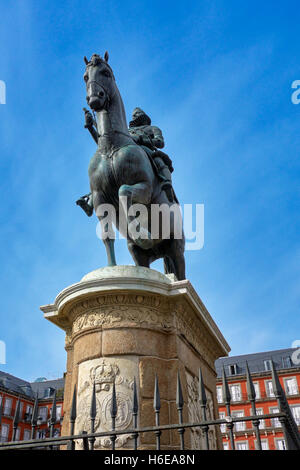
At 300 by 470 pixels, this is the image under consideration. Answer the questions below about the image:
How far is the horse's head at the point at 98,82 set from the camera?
6508 mm

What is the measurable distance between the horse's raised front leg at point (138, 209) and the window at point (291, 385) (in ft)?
148

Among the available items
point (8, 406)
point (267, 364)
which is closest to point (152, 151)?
point (8, 406)

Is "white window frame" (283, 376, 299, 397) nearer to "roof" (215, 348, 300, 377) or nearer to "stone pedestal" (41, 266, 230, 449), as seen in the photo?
"roof" (215, 348, 300, 377)

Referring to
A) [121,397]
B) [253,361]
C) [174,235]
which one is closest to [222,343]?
[174,235]

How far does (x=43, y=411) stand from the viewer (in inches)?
1900

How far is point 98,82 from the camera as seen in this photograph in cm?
661

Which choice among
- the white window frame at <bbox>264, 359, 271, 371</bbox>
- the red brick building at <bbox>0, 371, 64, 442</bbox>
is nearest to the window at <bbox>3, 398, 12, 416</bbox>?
the red brick building at <bbox>0, 371, 64, 442</bbox>

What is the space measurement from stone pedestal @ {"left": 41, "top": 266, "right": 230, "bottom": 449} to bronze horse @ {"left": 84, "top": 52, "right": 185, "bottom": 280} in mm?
901

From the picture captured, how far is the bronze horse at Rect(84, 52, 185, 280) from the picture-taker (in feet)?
20.5

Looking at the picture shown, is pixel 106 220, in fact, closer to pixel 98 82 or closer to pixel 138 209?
pixel 138 209

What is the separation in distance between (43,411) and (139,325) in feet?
158

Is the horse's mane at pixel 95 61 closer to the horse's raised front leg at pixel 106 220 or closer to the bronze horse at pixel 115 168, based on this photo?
the bronze horse at pixel 115 168

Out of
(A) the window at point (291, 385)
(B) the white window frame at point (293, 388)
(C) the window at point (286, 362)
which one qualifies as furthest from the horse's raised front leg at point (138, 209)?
(C) the window at point (286, 362)
